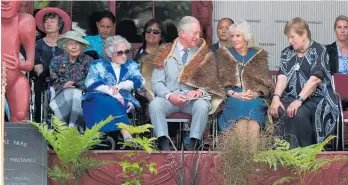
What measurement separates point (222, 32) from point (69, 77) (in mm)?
A: 1731

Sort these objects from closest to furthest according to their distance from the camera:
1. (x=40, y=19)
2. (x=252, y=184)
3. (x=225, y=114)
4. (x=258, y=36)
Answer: (x=252, y=184) → (x=225, y=114) → (x=40, y=19) → (x=258, y=36)

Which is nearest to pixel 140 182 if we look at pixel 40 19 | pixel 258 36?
pixel 40 19

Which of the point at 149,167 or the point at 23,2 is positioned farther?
the point at 23,2

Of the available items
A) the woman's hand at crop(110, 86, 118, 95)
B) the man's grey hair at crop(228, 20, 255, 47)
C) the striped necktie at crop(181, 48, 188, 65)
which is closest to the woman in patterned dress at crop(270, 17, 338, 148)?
the man's grey hair at crop(228, 20, 255, 47)

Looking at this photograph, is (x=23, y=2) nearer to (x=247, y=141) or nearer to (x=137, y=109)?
(x=137, y=109)

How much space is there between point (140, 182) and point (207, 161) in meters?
0.61

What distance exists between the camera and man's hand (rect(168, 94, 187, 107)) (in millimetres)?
11781

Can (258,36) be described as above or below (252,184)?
above

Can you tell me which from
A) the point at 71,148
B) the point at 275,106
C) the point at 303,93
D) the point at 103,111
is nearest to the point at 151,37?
the point at 103,111

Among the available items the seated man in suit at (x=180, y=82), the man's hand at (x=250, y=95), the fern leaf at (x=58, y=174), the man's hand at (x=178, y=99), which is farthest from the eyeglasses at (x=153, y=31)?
the fern leaf at (x=58, y=174)

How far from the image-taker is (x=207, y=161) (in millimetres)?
11141

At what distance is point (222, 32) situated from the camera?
13.2 meters

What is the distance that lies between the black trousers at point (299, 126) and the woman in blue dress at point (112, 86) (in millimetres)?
1326

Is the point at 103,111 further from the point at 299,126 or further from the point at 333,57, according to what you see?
the point at 333,57
